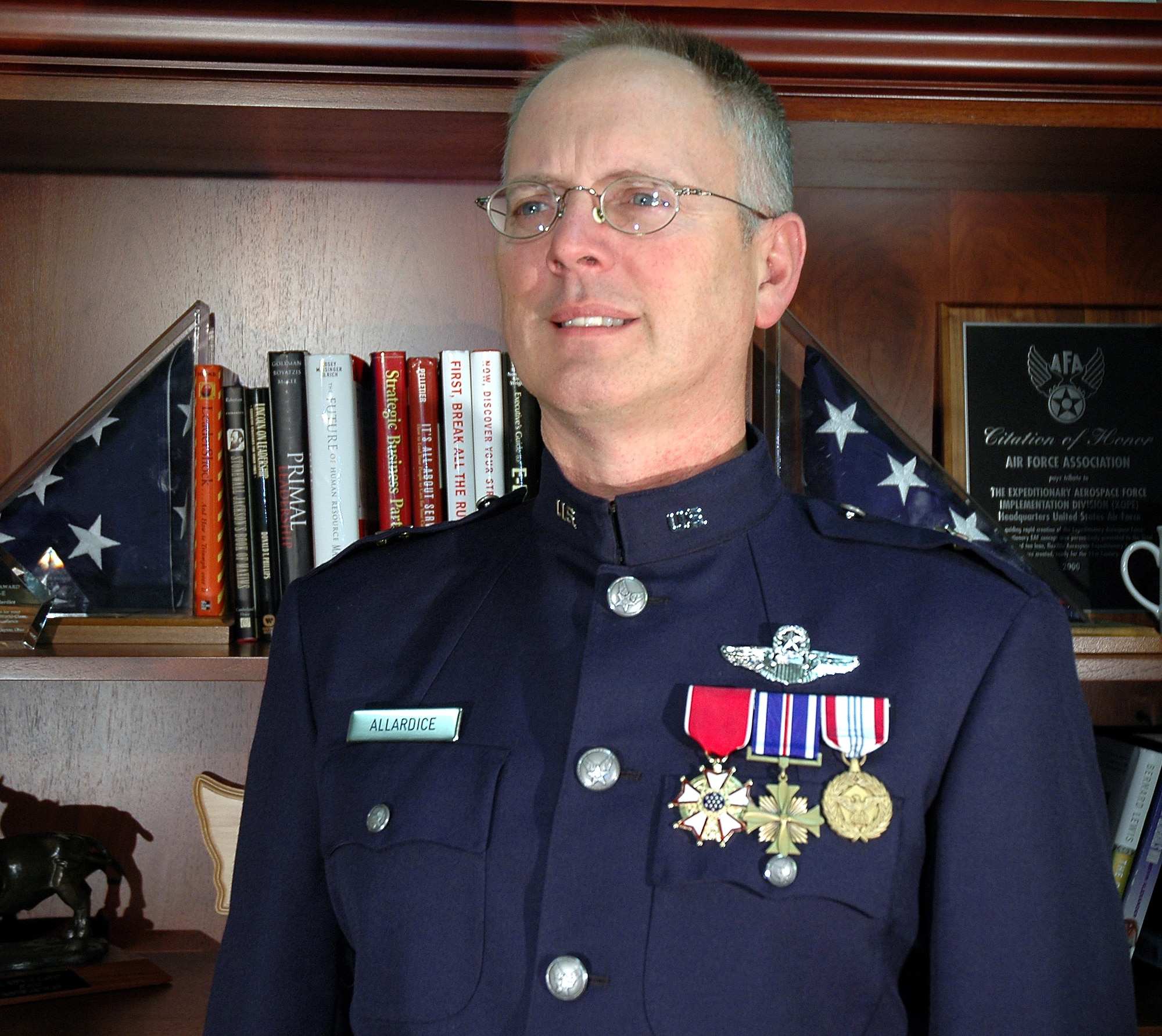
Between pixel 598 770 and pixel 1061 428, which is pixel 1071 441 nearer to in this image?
pixel 1061 428

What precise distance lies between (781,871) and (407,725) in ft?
1.05

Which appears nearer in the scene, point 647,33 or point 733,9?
point 647,33

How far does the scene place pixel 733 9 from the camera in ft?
3.72

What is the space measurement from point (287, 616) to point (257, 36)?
563 mm

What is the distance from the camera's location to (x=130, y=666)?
122 centimetres

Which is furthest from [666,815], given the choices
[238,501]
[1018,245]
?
[1018,245]

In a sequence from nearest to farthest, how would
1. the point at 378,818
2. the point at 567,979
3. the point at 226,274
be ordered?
1. the point at 567,979
2. the point at 378,818
3. the point at 226,274

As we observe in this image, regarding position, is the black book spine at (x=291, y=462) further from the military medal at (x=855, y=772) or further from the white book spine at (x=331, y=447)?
the military medal at (x=855, y=772)

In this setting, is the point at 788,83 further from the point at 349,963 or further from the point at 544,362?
the point at 349,963

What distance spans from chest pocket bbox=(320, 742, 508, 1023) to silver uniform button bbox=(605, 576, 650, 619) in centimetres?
14

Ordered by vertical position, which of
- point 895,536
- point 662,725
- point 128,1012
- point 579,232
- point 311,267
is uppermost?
point 311,267

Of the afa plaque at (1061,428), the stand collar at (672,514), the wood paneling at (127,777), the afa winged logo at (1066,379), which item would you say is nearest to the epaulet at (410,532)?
the stand collar at (672,514)

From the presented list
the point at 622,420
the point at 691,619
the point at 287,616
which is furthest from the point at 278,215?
the point at 691,619

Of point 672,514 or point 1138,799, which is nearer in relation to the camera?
point 672,514
